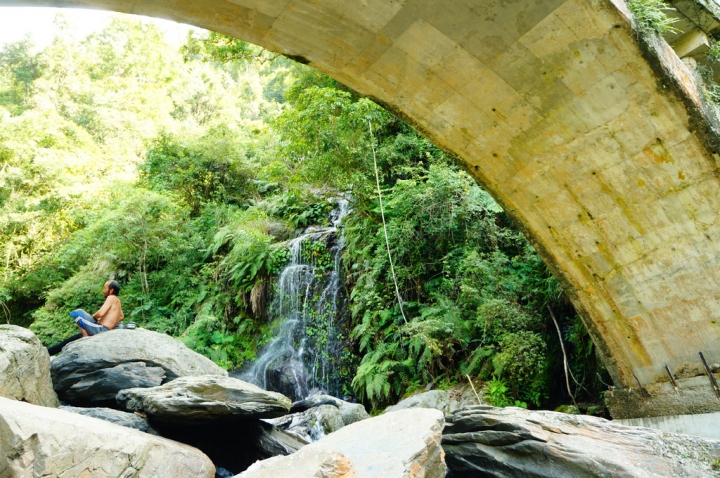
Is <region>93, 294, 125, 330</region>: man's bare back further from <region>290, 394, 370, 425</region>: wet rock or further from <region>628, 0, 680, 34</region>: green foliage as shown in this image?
<region>628, 0, 680, 34</region>: green foliage

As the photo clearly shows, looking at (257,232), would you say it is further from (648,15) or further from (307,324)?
(648,15)

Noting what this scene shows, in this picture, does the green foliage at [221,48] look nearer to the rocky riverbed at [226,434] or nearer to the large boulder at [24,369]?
the rocky riverbed at [226,434]

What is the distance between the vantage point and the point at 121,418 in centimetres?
486

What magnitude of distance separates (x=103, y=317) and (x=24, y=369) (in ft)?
8.89

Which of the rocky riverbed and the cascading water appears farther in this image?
the cascading water

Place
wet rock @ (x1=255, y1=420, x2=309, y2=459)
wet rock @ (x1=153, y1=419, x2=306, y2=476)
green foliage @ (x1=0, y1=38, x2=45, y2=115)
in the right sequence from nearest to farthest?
wet rock @ (x1=153, y1=419, x2=306, y2=476) < wet rock @ (x1=255, y1=420, x2=309, y2=459) < green foliage @ (x1=0, y1=38, x2=45, y2=115)

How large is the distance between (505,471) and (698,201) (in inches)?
120

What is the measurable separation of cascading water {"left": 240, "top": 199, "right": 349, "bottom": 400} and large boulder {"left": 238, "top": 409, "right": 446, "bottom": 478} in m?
6.15

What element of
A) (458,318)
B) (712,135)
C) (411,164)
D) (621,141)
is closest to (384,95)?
(621,141)

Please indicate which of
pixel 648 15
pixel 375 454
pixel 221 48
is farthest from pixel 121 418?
pixel 221 48

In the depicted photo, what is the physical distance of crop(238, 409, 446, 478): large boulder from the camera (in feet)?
9.76

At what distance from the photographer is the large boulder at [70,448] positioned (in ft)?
9.55

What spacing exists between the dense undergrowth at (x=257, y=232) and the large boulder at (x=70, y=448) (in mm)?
4566

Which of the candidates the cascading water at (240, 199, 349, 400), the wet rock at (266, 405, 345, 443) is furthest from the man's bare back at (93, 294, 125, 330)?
the cascading water at (240, 199, 349, 400)
